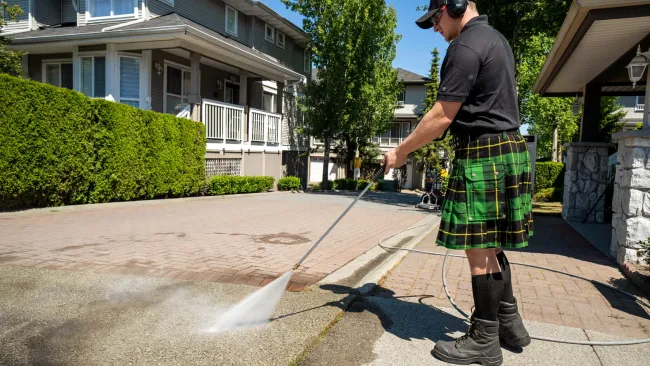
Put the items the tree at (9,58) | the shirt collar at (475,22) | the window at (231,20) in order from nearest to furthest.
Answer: the shirt collar at (475,22)
the tree at (9,58)
the window at (231,20)

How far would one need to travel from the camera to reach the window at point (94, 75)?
14.6 metres

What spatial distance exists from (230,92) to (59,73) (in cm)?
671

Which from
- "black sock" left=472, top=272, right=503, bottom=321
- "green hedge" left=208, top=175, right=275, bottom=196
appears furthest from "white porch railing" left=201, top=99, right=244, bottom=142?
"black sock" left=472, top=272, right=503, bottom=321

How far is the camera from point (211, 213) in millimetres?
9547

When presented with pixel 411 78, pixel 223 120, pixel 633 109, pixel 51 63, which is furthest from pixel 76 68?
pixel 633 109

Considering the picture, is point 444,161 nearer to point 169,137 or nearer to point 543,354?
point 169,137

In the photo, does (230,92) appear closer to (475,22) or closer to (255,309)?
(255,309)

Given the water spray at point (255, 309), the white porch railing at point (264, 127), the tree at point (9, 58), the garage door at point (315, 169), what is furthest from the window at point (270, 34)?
the water spray at point (255, 309)

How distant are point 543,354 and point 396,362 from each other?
0.98 metres

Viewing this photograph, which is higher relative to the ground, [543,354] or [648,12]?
[648,12]

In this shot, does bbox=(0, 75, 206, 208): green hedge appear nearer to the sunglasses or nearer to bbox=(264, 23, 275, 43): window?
the sunglasses

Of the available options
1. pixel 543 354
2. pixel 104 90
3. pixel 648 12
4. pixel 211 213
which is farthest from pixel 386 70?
pixel 543 354

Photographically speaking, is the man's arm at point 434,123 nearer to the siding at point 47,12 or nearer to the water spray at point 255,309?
the water spray at point 255,309

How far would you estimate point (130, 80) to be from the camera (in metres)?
14.4
